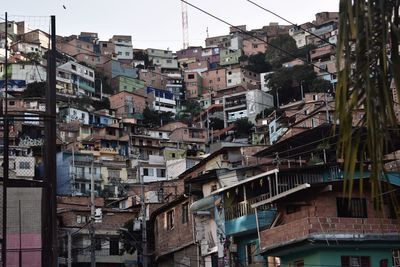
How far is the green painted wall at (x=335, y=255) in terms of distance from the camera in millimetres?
24391

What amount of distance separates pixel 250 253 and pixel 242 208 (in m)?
1.94

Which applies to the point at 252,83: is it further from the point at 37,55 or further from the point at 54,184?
the point at 54,184

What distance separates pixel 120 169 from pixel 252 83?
5072cm

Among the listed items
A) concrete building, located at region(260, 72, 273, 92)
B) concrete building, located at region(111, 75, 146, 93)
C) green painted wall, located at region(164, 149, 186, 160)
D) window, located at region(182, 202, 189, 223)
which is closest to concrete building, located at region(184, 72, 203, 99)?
concrete building, located at region(111, 75, 146, 93)

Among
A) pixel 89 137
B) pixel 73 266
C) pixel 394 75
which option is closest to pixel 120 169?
pixel 89 137

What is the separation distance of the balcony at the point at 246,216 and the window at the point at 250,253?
86 cm

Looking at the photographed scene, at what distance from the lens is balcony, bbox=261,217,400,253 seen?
24047 mm

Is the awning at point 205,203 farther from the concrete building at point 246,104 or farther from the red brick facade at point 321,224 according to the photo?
the concrete building at point 246,104

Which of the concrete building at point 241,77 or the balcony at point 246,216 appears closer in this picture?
the balcony at point 246,216

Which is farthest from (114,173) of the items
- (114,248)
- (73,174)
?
(114,248)

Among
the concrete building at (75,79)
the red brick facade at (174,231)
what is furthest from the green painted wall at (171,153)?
the red brick facade at (174,231)

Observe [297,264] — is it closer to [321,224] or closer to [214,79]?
[321,224]

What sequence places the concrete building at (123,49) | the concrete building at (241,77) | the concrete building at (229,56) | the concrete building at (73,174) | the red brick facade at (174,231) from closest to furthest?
the red brick facade at (174,231) < the concrete building at (73,174) < the concrete building at (241,77) < the concrete building at (229,56) < the concrete building at (123,49)

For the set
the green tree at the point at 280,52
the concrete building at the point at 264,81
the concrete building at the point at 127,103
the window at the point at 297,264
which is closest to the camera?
the window at the point at 297,264
